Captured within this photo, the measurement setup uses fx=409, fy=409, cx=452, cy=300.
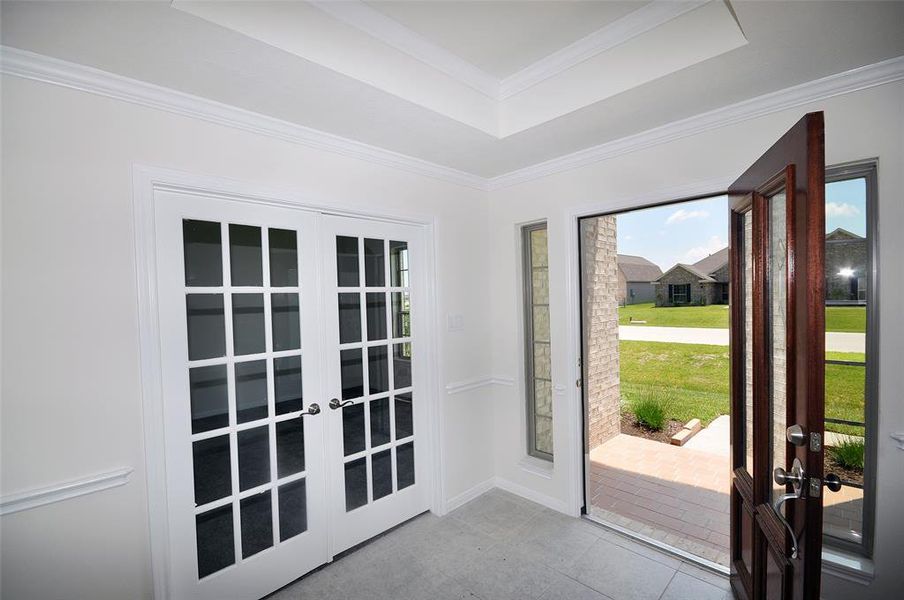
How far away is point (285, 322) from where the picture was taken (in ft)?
7.52

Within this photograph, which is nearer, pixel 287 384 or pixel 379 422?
pixel 287 384

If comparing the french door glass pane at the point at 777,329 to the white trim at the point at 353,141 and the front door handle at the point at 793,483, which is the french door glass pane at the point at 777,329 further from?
the white trim at the point at 353,141

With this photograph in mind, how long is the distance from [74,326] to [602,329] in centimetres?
413

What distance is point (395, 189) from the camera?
2.77 meters

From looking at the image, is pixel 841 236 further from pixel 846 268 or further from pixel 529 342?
pixel 529 342

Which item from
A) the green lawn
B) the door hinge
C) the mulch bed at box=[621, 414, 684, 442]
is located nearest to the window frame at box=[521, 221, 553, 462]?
the door hinge

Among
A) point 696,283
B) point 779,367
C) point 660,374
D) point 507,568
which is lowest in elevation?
point 507,568

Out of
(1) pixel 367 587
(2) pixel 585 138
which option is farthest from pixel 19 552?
(2) pixel 585 138

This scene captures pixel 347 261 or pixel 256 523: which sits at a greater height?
pixel 347 261

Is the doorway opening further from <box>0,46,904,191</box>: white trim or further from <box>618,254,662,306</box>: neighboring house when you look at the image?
<box>0,46,904,191</box>: white trim

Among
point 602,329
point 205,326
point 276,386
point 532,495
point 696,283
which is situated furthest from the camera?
point 696,283

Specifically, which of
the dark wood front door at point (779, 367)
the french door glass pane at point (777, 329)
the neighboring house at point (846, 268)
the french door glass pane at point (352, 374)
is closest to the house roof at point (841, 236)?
the neighboring house at point (846, 268)

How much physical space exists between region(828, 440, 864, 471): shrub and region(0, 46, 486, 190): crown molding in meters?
2.82

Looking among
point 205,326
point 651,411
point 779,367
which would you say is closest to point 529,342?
point 779,367
